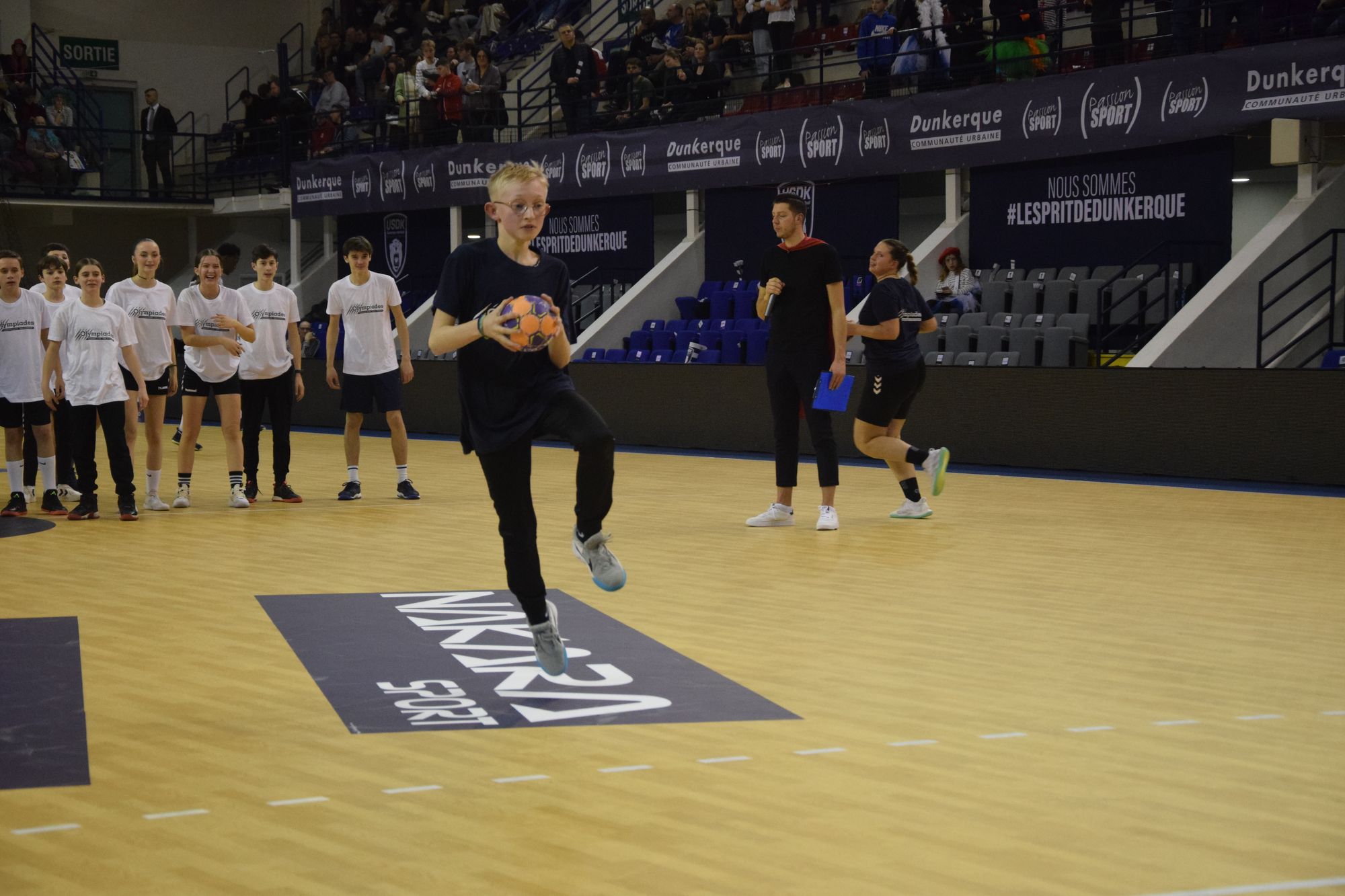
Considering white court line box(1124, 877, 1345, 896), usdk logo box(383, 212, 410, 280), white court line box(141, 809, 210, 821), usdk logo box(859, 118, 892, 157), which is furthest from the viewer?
usdk logo box(383, 212, 410, 280)

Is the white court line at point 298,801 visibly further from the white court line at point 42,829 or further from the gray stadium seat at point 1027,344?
the gray stadium seat at point 1027,344

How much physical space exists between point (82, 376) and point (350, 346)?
2292 mm

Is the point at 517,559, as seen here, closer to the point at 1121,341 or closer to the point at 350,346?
the point at 350,346

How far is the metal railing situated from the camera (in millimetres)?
14234

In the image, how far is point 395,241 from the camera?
2788 cm

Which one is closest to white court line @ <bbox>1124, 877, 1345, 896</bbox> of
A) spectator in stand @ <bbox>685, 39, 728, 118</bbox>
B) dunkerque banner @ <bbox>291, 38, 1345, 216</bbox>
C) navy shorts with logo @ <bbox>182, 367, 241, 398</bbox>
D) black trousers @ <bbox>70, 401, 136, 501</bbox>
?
black trousers @ <bbox>70, 401, 136, 501</bbox>

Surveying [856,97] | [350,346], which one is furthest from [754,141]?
[350,346]

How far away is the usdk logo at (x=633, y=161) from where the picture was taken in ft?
70.4

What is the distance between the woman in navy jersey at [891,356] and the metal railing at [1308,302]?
5.23 m

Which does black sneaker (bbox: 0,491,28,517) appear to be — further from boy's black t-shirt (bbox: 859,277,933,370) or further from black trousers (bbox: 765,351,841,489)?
boy's black t-shirt (bbox: 859,277,933,370)

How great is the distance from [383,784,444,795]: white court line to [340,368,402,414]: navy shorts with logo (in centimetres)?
Result: 780

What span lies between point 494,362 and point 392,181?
2106 cm

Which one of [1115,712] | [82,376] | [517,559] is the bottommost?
[1115,712]

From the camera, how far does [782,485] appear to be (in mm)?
10094
